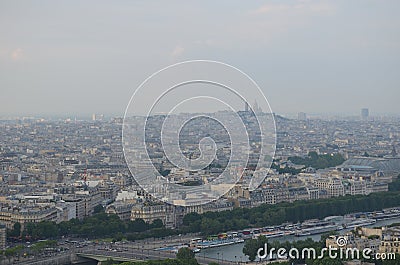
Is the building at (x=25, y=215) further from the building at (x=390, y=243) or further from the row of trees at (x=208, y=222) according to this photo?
the building at (x=390, y=243)

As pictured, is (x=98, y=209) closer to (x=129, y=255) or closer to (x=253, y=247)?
(x=129, y=255)

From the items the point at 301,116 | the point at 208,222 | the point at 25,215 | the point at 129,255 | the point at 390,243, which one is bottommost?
the point at 129,255

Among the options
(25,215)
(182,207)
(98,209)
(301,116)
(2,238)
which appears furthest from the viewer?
(301,116)

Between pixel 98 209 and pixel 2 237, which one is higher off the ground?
pixel 98 209

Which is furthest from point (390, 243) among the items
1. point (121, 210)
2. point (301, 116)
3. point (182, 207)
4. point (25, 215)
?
point (301, 116)

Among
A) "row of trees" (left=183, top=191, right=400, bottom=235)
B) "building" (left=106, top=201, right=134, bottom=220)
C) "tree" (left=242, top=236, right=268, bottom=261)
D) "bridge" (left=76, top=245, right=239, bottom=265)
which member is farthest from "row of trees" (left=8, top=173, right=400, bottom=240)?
"tree" (left=242, top=236, right=268, bottom=261)

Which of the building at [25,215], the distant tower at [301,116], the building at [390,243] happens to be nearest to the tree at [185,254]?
the building at [390,243]

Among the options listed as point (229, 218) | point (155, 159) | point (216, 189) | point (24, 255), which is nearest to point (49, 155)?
point (155, 159)

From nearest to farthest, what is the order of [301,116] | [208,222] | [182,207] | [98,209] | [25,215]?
[25,215] < [208,222] < [182,207] < [98,209] < [301,116]

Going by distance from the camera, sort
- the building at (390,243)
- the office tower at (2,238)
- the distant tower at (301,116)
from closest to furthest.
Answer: the building at (390,243), the office tower at (2,238), the distant tower at (301,116)

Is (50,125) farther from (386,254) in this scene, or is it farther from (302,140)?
(386,254)

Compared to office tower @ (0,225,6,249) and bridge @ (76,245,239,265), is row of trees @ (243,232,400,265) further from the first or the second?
office tower @ (0,225,6,249)

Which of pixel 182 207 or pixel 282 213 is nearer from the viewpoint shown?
pixel 182 207
